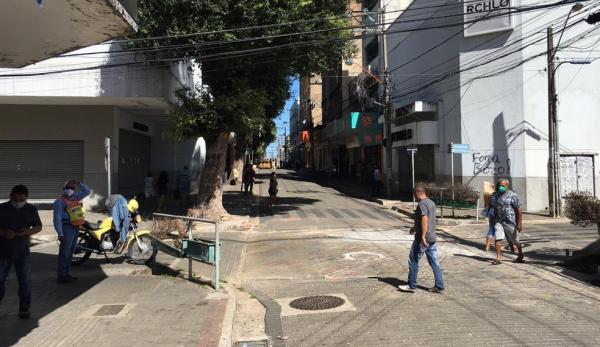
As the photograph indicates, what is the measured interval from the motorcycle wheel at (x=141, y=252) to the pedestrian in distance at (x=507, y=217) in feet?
21.6

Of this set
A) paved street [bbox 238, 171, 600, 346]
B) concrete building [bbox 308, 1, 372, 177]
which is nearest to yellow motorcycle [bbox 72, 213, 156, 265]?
paved street [bbox 238, 171, 600, 346]

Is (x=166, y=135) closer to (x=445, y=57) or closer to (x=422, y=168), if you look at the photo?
(x=445, y=57)

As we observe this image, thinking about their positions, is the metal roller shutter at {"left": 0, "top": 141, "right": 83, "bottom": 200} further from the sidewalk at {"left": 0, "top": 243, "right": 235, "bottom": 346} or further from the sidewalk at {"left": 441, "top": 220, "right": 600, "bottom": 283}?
the sidewalk at {"left": 441, "top": 220, "right": 600, "bottom": 283}

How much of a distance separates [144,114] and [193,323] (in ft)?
61.1

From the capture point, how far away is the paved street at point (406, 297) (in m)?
5.83

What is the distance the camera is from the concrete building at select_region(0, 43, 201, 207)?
1728 centimetres

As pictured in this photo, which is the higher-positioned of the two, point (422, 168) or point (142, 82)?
point (142, 82)

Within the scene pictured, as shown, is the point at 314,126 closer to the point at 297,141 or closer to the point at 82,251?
the point at 297,141

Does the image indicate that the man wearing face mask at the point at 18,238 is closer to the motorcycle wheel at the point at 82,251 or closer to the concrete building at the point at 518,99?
A: the motorcycle wheel at the point at 82,251

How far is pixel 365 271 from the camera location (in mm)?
9586

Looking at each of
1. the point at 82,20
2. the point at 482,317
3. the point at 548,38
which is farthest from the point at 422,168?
the point at 82,20

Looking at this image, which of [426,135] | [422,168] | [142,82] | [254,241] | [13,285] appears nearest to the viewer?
[13,285]

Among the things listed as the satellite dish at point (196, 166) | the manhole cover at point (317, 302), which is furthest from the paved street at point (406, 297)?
the satellite dish at point (196, 166)

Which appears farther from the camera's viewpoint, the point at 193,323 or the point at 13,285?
the point at 13,285
